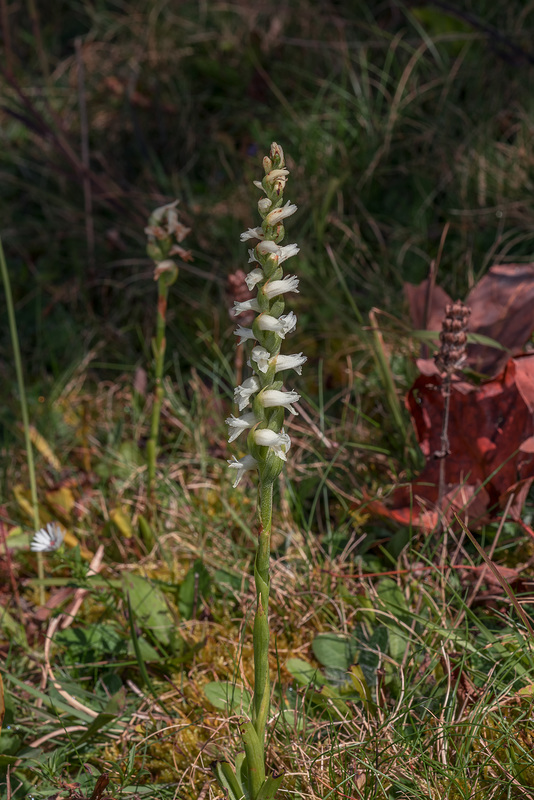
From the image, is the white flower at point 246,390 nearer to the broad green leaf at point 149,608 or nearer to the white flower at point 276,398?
the white flower at point 276,398

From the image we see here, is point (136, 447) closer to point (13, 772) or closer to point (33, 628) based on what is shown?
point (33, 628)

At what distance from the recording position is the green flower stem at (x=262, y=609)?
127 cm

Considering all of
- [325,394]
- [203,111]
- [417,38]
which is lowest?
[325,394]

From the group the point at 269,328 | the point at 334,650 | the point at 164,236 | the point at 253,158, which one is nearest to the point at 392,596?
the point at 334,650

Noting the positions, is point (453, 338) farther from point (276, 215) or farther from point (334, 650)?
point (334, 650)

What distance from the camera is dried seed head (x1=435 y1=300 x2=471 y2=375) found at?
5.64 feet

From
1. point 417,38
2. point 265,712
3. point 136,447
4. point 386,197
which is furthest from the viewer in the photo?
point 417,38

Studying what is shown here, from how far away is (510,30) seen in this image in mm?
3705

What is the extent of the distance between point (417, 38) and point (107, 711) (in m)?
3.73

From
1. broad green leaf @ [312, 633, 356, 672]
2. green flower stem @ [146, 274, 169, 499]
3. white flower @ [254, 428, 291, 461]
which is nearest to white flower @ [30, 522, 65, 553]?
green flower stem @ [146, 274, 169, 499]

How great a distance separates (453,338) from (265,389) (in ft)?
2.19

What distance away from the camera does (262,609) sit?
128 centimetres

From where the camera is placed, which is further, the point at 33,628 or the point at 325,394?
the point at 325,394

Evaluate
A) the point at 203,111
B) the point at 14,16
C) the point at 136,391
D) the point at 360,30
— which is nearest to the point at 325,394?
the point at 136,391
